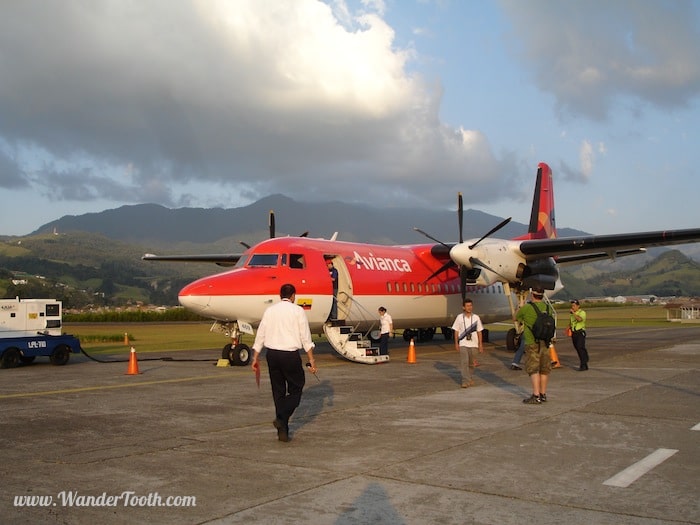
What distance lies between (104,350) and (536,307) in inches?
787

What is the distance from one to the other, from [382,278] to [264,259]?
4.56 meters

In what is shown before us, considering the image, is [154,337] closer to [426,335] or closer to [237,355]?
[426,335]

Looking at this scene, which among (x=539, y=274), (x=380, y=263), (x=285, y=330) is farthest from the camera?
(x=539, y=274)

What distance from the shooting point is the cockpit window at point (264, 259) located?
1770 centimetres

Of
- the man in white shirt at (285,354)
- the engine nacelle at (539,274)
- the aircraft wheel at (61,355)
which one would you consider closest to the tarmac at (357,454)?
the man in white shirt at (285,354)

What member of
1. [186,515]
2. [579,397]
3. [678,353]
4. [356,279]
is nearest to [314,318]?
[356,279]

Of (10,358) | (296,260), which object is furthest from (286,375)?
(10,358)

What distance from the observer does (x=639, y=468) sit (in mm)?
6434

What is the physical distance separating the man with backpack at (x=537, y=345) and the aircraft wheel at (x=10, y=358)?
532 inches

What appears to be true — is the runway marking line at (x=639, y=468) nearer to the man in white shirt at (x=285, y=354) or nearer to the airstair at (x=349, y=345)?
the man in white shirt at (x=285, y=354)

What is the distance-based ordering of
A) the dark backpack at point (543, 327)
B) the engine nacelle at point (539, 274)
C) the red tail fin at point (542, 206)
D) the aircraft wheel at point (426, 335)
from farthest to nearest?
the aircraft wheel at point (426, 335), the red tail fin at point (542, 206), the engine nacelle at point (539, 274), the dark backpack at point (543, 327)

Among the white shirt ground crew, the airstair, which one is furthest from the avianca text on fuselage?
the white shirt ground crew

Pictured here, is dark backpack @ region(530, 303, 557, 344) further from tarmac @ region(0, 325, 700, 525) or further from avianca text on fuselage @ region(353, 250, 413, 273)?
avianca text on fuselage @ region(353, 250, 413, 273)

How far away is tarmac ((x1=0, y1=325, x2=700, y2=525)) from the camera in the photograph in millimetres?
5230
